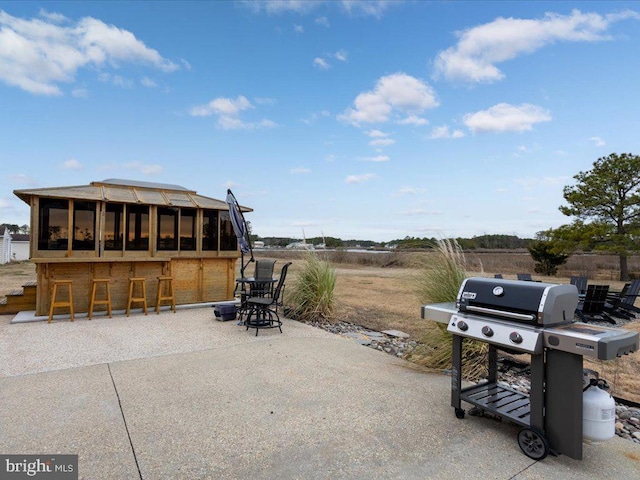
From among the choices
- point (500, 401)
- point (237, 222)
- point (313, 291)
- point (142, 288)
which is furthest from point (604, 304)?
point (142, 288)

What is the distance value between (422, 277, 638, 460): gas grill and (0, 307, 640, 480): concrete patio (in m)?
0.17

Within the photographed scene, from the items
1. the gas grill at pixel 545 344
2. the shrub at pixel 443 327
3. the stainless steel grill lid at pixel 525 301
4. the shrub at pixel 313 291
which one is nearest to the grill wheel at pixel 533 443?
the gas grill at pixel 545 344

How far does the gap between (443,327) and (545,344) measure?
1808mm

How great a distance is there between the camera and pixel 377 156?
13.0m

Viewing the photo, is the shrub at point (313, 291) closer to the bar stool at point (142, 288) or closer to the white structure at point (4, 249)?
the bar stool at point (142, 288)

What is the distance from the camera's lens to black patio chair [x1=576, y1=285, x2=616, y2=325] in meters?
6.73

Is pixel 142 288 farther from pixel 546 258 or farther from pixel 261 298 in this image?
pixel 546 258

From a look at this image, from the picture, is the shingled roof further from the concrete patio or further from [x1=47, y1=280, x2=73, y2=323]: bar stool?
the concrete patio

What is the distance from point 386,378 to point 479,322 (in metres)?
1.35

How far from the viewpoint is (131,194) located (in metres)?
6.67

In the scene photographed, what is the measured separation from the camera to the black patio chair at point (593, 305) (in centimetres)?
673

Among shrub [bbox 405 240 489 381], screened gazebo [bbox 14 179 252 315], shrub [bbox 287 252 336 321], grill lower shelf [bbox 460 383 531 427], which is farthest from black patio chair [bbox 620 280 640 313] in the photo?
screened gazebo [bbox 14 179 252 315]

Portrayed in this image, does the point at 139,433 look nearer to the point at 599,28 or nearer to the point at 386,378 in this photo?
the point at 386,378

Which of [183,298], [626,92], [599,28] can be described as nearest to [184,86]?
[183,298]
